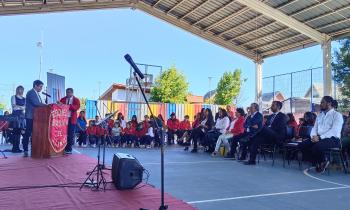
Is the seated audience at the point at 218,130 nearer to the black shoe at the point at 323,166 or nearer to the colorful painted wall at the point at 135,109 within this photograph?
the black shoe at the point at 323,166

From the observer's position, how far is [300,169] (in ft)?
23.8

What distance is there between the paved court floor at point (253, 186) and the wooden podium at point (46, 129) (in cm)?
197

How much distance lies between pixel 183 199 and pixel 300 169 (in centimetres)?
381

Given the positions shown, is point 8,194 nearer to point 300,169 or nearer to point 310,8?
point 300,169

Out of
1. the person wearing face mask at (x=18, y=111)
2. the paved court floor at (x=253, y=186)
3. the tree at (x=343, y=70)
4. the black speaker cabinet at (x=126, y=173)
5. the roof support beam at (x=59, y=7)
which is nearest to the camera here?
the paved court floor at (x=253, y=186)

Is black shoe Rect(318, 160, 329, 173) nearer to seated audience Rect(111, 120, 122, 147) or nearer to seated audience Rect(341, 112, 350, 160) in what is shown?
seated audience Rect(341, 112, 350, 160)

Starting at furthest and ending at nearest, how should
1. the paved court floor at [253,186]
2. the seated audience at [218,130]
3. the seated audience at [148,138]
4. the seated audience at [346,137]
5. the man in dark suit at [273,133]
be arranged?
the seated audience at [148,138]
the seated audience at [218,130]
the man in dark suit at [273,133]
the seated audience at [346,137]
the paved court floor at [253,186]

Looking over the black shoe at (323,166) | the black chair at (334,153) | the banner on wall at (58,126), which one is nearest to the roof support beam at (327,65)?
the black chair at (334,153)

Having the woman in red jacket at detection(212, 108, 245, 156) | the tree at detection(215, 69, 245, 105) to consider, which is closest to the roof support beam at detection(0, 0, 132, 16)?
the woman in red jacket at detection(212, 108, 245, 156)

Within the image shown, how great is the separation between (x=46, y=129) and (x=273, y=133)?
182 inches

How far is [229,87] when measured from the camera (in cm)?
3142

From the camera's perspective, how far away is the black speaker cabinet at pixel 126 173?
4520mm

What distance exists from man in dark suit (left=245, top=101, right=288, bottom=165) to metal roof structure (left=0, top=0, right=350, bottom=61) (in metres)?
5.33

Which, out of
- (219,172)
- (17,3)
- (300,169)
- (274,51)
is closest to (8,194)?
(219,172)
